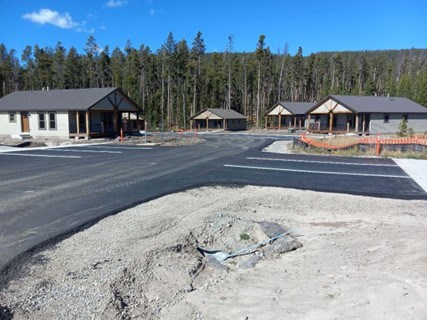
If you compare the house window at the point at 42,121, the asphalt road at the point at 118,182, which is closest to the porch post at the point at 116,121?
the house window at the point at 42,121

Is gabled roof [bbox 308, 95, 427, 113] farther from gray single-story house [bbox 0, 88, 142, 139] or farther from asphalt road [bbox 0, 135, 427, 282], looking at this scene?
asphalt road [bbox 0, 135, 427, 282]

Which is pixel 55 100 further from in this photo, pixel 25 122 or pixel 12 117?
pixel 12 117

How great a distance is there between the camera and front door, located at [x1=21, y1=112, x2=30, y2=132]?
32438mm

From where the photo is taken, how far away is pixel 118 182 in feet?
37.2

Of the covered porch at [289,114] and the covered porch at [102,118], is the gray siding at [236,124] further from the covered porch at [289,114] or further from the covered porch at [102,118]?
the covered porch at [102,118]

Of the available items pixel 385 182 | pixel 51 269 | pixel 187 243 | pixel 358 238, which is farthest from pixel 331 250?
pixel 385 182

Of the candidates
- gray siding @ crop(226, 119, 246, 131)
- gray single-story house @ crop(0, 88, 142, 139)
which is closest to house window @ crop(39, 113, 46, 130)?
gray single-story house @ crop(0, 88, 142, 139)

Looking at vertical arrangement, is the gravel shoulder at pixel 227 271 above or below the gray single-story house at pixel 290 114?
→ below

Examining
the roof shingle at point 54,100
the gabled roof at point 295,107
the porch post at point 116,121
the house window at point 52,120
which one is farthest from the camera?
the gabled roof at point 295,107

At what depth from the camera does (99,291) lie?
4418 mm

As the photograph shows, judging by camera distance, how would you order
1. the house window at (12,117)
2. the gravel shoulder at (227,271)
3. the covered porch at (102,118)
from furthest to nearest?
the house window at (12,117), the covered porch at (102,118), the gravel shoulder at (227,271)

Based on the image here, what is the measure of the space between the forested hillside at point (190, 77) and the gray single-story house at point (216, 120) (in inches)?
276

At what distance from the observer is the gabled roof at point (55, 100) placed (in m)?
31.1

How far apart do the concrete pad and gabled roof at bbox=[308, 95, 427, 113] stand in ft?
82.9
